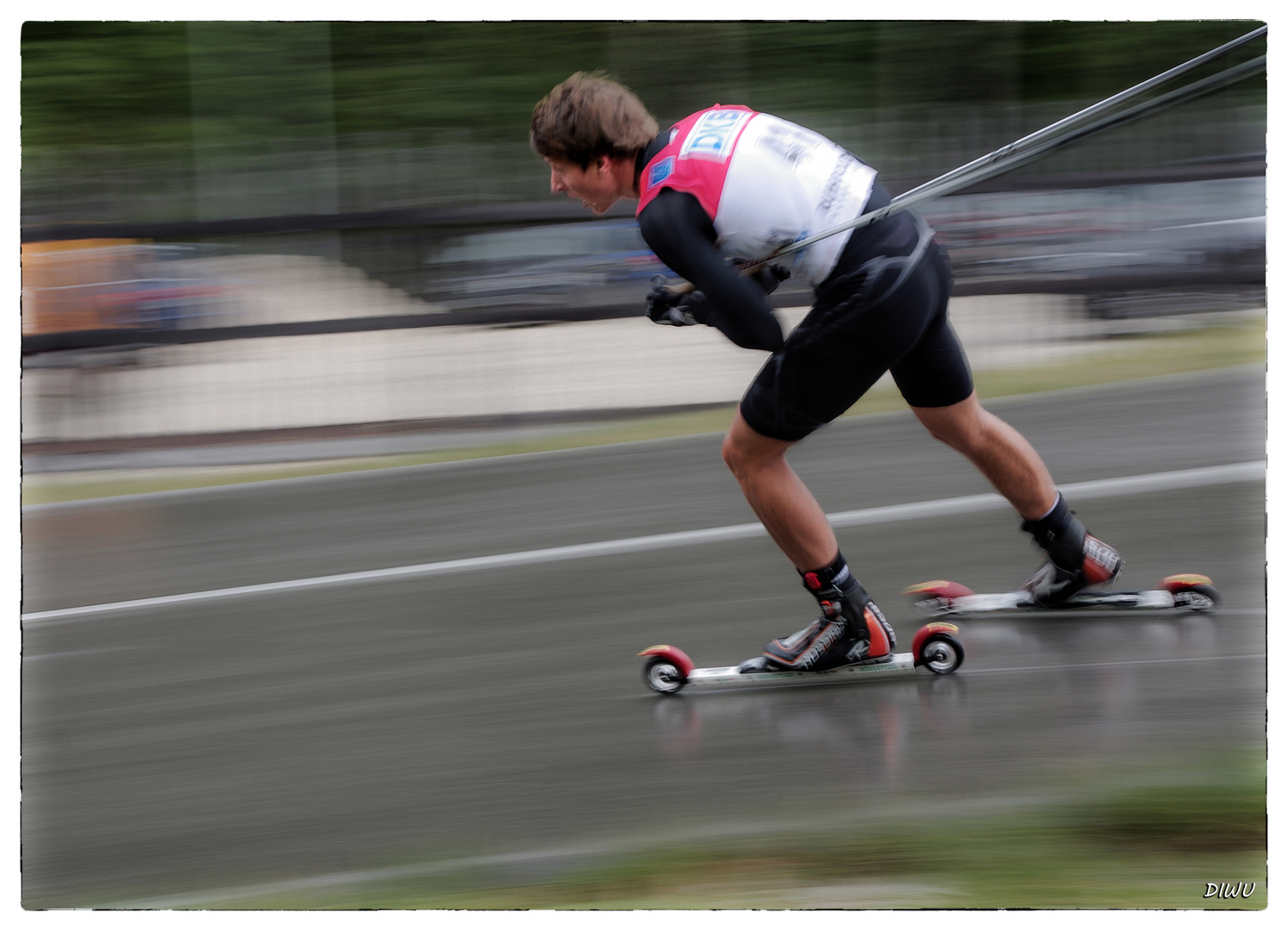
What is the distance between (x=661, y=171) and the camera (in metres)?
2.92

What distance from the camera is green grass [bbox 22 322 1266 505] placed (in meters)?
4.93

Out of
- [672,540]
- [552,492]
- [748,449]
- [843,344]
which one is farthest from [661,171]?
[552,492]

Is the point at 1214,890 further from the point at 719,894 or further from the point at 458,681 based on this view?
the point at 458,681

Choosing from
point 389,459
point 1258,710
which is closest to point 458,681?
point 389,459

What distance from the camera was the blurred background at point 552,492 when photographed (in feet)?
10.1

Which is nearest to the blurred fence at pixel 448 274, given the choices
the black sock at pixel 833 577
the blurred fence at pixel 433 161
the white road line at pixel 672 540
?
the blurred fence at pixel 433 161

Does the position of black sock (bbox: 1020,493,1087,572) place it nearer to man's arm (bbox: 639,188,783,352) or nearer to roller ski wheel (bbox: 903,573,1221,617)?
roller ski wheel (bbox: 903,573,1221,617)

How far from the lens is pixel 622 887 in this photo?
2967mm

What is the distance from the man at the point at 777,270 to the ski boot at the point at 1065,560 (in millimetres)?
555

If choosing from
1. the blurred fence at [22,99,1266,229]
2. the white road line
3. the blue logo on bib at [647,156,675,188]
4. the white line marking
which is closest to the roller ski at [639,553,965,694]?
the white line marking

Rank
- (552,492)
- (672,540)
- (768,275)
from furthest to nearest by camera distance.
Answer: (552,492), (672,540), (768,275)

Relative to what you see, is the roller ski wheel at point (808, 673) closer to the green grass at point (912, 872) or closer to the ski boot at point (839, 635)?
the ski boot at point (839, 635)

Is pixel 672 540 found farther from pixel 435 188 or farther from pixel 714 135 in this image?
pixel 714 135

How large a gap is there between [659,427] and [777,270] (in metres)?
2.12
